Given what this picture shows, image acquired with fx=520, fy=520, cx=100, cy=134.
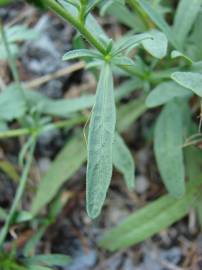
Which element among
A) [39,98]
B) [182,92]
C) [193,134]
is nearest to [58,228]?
[39,98]

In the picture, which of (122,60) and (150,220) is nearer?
(122,60)

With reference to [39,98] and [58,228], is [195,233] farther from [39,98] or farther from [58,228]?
[39,98]

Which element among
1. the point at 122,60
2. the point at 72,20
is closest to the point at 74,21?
the point at 72,20

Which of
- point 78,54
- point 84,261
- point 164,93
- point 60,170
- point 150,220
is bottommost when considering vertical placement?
point 84,261

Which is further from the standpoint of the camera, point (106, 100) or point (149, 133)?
point (149, 133)

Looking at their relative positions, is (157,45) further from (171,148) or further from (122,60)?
(171,148)

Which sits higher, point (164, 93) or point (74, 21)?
point (74, 21)

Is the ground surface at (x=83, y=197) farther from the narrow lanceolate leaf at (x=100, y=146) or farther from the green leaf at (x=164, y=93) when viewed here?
the narrow lanceolate leaf at (x=100, y=146)
